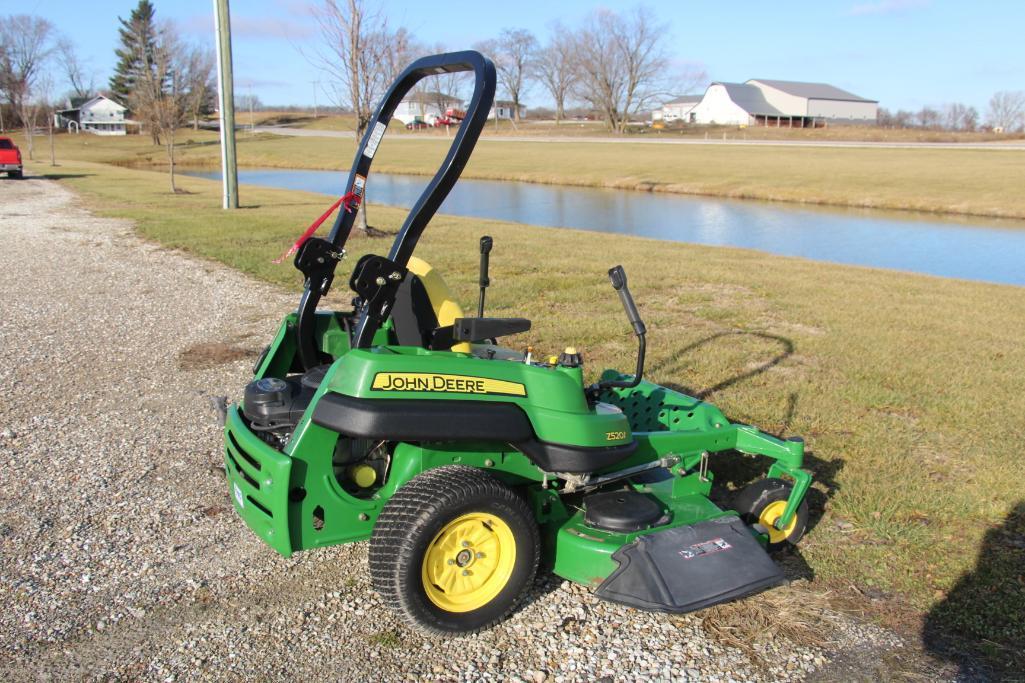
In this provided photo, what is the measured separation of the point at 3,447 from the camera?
4.88m

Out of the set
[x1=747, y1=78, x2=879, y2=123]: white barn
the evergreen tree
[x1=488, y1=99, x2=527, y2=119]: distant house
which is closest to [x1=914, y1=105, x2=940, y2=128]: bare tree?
[x1=747, y1=78, x2=879, y2=123]: white barn

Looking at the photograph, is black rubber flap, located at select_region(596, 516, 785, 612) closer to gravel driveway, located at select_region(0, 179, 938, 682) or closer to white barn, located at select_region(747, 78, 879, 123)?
gravel driveway, located at select_region(0, 179, 938, 682)

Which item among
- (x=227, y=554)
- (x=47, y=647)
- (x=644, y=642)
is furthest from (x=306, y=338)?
(x=644, y=642)

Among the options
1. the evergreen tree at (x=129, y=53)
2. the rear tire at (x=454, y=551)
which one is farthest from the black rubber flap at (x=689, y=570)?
the evergreen tree at (x=129, y=53)

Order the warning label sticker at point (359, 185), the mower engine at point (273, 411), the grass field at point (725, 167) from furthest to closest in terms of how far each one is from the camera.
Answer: the grass field at point (725, 167)
the warning label sticker at point (359, 185)
the mower engine at point (273, 411)

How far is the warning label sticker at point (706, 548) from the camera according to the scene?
3.15 meters

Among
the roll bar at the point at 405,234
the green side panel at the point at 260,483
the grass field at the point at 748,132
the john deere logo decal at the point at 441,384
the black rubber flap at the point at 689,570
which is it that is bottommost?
the black rubber flap at the point at 689,570

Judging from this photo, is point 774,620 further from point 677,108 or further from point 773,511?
point 677,108

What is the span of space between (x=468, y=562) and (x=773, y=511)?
5.18ft

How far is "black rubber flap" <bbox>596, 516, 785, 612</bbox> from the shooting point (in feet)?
9.78

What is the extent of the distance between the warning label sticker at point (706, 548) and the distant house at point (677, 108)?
103 meters

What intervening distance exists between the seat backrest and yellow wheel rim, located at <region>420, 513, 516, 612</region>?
0.94m

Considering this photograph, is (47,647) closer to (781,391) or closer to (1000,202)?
(781,391)

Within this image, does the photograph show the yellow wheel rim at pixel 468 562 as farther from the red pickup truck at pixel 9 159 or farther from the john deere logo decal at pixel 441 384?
the red pickup truck at pixel 9 159
